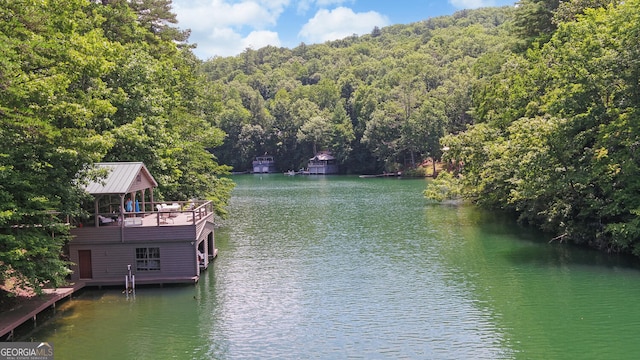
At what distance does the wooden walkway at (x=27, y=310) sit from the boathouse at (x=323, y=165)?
96788 millimetres

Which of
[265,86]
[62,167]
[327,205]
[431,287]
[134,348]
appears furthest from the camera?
[265,86]

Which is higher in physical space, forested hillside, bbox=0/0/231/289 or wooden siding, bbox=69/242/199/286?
forested hillside, bbox=0/0/231/289

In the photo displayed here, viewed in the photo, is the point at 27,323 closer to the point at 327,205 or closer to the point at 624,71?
the point at 624,71

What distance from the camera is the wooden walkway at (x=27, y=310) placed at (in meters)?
18.1

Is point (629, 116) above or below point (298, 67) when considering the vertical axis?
below

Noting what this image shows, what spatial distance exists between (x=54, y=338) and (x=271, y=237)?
829 inches

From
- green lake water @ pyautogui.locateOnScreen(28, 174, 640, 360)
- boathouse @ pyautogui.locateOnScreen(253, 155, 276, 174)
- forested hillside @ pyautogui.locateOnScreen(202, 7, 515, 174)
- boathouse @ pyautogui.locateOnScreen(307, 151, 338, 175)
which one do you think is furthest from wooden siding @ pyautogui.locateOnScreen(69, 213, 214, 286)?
boathouse @ pyautogui.locateOnScreen(253, 155, 276, 174)

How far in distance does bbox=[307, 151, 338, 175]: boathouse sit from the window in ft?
310

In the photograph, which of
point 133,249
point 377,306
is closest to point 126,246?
point 133,249

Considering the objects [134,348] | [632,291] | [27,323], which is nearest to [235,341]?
[134,348]

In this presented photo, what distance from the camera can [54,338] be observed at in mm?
18656

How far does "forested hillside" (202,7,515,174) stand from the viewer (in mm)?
101938

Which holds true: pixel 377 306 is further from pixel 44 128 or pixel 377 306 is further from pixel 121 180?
pixel 44 128

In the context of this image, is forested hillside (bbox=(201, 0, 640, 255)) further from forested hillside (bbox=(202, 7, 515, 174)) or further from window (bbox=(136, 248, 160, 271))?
window (bbox=(136, 248, 160, 271))
